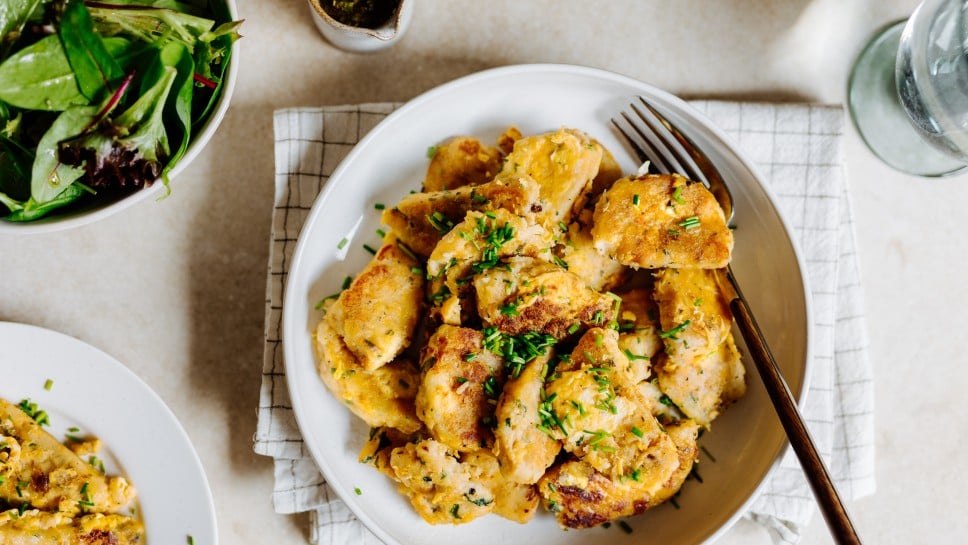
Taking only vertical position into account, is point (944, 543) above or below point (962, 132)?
below

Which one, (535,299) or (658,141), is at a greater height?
(658,141)

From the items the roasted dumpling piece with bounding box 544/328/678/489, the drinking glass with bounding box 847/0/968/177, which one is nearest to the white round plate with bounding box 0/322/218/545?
the roasted dumpling piece with bounding box 544/328/678/489

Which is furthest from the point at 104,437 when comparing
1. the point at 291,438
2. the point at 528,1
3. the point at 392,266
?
the point at 528,1

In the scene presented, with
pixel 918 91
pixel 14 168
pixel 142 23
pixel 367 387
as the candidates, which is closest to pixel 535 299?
pixel 367 387

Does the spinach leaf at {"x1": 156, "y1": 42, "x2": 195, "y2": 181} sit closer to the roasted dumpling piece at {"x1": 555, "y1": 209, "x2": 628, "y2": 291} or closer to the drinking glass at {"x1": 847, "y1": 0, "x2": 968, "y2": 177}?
the roasted dumpling piece at {"x1": 555, "y1": 209, "x2": 628, "y2": 291}

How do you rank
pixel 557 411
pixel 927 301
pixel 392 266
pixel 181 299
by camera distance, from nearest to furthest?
pixel 557 411 < pixel 392 266 < pixel 181 299 < pixel 927 301

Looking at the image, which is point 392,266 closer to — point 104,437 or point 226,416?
point 226,416

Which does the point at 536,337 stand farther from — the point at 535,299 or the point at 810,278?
the point at 810,278
